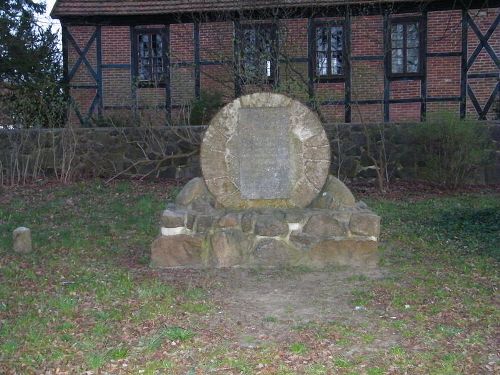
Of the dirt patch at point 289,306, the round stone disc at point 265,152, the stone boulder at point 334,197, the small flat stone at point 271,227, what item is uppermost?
the round stone disc at point 265,152

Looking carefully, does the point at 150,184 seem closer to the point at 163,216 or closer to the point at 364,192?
the point at 364,192

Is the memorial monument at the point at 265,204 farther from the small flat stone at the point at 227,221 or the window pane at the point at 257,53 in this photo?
the window pane at the point at 257,53

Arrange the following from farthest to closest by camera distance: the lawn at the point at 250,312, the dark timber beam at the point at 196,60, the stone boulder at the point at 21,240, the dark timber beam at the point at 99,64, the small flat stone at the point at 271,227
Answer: the dark timber beam at the point at 99,64 → the dark timber beam at the point at 196,60 → the stone boulder at the point at 21,240 → the small flat stone at the point at 271,227 → the lawn at the point at 250,312

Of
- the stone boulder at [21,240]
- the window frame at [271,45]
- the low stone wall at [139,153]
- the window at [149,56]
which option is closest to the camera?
the stone boulder at [21,240]

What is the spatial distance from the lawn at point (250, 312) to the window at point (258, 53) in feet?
22.3

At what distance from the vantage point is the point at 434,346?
14.2ft

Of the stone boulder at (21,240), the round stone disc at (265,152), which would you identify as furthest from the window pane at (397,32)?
the stone boulder at (21,240)

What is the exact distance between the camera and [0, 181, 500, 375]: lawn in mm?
4133

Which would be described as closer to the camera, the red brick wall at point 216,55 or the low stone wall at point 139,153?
the low stone wall at point 139,153

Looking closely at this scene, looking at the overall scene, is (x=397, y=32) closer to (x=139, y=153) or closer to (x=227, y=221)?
(x=139, y=153)

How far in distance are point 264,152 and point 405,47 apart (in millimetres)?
10675

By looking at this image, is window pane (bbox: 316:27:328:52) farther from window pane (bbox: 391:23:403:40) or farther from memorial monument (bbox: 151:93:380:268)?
memorial monument (bbox: 151:93:380:268)

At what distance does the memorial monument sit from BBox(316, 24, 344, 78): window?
9.95m

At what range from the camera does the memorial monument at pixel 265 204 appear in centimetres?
642
